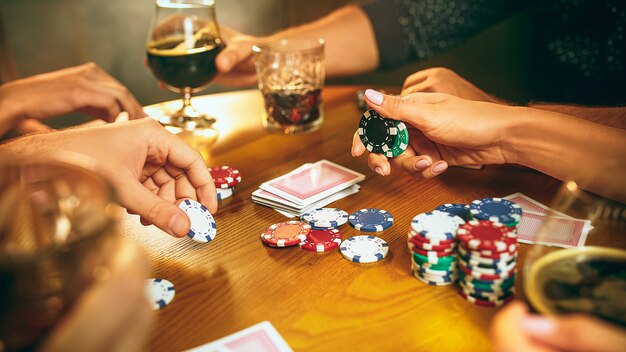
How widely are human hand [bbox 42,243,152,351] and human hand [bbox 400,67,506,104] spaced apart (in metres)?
1.35

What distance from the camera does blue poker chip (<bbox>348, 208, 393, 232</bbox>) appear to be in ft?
4.71

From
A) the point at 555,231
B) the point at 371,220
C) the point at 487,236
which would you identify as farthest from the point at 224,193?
the point at 555,231

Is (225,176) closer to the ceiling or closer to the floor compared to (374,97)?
closer to the floor

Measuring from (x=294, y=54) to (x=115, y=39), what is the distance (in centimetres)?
305

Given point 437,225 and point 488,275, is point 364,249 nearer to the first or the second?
point 437,225

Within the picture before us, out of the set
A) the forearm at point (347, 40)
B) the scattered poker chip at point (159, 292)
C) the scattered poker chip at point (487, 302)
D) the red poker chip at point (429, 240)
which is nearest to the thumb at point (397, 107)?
the red poker chip at point (429, 240)

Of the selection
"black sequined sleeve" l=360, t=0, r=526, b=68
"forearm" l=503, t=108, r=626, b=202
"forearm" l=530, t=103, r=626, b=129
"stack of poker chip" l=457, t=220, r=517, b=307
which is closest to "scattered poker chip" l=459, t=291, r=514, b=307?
"stack of poker chip" l=457, t=220, r=517, b=307

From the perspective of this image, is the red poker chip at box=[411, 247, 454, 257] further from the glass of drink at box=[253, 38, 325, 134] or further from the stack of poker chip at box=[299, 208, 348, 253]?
the glass of drink at box=[253, 38, 325, 134]

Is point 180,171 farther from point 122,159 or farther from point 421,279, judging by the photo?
point 421,279

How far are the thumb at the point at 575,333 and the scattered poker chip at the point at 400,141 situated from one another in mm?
860

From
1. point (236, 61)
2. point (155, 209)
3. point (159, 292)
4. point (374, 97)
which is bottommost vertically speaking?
point (159, 292)

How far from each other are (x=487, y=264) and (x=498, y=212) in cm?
18

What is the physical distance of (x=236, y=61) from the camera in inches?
90.4

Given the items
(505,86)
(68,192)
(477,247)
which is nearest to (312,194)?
(477,247)
